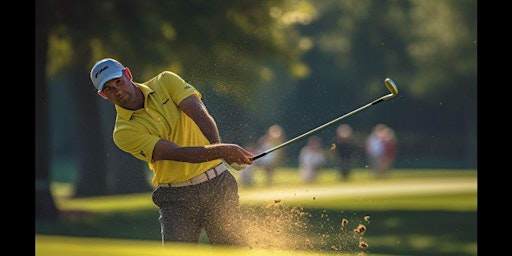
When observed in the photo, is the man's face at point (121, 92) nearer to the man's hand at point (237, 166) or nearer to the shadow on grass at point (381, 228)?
the man's hand at point (237, 166)

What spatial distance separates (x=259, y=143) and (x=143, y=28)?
4.92 meters

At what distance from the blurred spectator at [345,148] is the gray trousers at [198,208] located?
653 inches

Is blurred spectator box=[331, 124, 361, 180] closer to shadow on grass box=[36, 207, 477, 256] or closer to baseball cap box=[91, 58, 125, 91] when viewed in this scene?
shadow on grass box=[36, 207, 477, 256]

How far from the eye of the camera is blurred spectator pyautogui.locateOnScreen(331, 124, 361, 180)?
2668 cm

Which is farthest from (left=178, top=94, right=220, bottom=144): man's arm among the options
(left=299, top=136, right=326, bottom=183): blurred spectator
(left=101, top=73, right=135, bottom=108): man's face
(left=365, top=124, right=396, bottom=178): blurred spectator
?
(left=365, top=124, right=396, bottom=178): blurred spectator

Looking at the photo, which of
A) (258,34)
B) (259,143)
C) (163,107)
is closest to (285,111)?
(259,143)

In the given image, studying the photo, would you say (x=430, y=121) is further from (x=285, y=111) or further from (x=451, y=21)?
(x=451, y=21)

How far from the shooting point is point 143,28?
71.8 ft

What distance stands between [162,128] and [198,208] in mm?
577

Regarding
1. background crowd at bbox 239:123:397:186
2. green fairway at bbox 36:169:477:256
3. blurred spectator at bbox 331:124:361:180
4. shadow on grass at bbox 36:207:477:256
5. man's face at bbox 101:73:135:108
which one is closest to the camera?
man's face at bbox 101:73:135:108

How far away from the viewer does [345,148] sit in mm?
28516

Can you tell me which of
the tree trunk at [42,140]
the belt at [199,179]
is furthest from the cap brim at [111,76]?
the tree trunk at [42,140]
